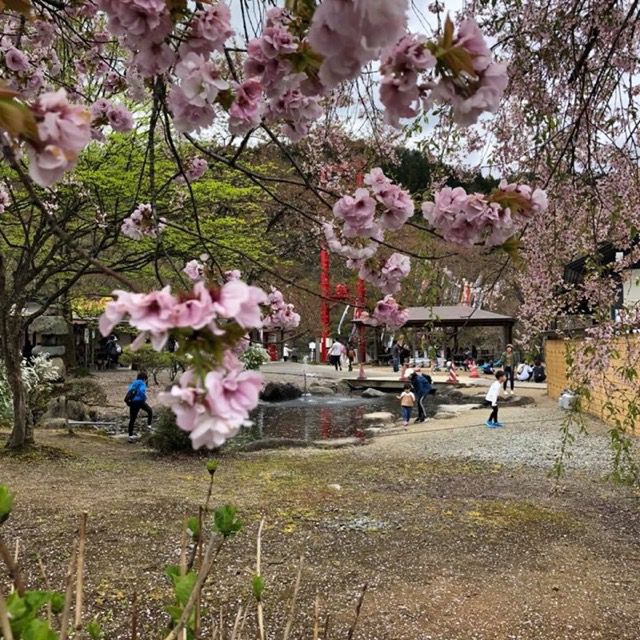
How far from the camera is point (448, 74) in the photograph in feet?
3.64

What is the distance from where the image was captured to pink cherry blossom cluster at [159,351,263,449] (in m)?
0.81

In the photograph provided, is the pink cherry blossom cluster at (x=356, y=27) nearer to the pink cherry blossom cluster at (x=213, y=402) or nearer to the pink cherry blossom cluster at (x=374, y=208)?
the pink cherry blossom cluster at (x=213, y=402)

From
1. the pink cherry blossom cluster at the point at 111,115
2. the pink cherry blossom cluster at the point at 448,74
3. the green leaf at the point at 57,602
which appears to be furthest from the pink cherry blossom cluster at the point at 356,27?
the pink cherry blossom cluster at the point at 111,115

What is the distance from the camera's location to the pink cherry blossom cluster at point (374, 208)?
167 cm

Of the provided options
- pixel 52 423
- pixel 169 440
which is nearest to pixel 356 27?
pixel 169 440

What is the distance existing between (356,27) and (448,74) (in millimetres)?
302

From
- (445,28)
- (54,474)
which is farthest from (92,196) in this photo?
(445,28)

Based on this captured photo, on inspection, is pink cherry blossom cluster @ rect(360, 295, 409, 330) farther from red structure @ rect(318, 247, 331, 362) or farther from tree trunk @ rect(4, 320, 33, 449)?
red structure @ rect(318, 247, 331, 362)

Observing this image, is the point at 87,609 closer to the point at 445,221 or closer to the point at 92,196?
the point at 445,221

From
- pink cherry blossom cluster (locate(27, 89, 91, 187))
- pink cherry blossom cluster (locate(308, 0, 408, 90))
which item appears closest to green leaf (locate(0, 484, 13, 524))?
pink cherry blossom cluster (locate(27, 89, 91, 187))

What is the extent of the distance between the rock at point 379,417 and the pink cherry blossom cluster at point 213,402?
1314 centimetres

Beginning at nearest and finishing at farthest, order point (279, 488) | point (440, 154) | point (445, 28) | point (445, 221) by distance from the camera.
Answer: point (445, 28), point (445, 221), point (440, 154), point (279, 488)

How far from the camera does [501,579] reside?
411cm

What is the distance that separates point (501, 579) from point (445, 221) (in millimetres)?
3191
